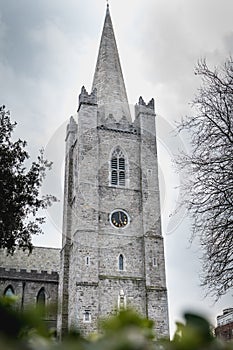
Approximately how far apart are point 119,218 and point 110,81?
14191 millimetres

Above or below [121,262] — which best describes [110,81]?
above

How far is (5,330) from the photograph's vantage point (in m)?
1.00

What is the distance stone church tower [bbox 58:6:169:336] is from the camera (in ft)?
108

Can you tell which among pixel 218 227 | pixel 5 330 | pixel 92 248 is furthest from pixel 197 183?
pixel 92 248

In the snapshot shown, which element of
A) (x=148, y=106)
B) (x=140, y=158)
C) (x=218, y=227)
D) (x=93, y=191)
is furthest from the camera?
(x=148, y=106)

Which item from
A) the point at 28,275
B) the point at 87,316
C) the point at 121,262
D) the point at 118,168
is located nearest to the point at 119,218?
the point at 121,262

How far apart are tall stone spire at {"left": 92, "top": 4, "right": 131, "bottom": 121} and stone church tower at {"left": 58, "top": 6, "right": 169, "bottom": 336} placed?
13 cm

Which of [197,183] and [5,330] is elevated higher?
[197,183]

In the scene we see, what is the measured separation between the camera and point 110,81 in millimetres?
44031

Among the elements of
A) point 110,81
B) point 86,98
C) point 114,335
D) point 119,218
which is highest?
point 110,81

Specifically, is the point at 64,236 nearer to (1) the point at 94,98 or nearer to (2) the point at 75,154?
(2) the point at 75,154

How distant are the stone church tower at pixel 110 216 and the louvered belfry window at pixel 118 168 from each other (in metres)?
0.08

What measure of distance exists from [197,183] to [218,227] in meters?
1.38

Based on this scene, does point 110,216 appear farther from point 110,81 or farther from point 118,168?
point 110,81
